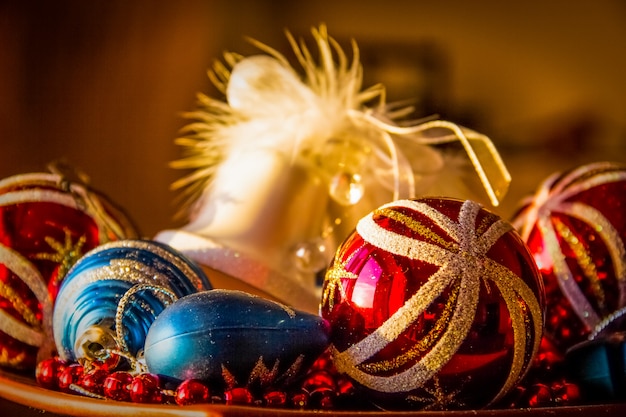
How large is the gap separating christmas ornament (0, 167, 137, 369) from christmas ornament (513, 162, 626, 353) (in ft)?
1.16

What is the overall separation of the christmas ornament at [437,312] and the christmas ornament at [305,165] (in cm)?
22

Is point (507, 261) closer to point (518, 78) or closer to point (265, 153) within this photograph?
point (265, 153)

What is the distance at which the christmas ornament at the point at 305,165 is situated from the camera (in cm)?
70

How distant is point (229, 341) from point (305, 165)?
1.09 feet

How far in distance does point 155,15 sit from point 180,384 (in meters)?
1.73

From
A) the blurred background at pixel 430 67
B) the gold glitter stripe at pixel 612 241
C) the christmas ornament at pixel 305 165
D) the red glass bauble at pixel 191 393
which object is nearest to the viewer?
the red glass bauble at pixel 191 393

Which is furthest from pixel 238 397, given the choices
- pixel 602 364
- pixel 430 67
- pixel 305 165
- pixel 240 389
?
pixel 430 67

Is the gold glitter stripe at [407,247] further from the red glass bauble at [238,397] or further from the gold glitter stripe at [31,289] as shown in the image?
the gold glitter stripe at [31,289]

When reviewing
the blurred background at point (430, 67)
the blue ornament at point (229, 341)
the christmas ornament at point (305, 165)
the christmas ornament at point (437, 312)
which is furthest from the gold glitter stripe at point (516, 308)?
the blurred background at point (430, 67)

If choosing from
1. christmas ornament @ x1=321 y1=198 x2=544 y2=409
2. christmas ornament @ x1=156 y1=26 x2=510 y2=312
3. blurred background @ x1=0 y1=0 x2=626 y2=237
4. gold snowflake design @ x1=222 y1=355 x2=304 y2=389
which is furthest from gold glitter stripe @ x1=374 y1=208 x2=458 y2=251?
blurred background @ x1=0 y1=0 x2=626 y2=237

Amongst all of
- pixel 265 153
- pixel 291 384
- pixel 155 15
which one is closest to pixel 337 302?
pixel 291 384

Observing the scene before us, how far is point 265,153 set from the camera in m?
0.74

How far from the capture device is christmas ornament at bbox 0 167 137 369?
0.58 metres

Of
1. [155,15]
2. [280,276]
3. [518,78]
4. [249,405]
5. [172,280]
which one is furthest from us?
[518,78]
